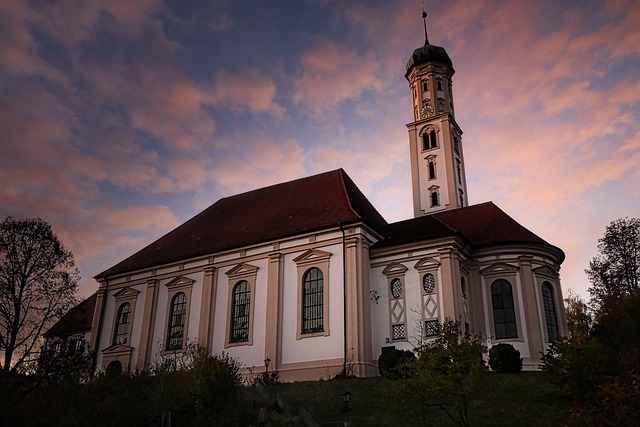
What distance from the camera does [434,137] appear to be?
39.6 meters

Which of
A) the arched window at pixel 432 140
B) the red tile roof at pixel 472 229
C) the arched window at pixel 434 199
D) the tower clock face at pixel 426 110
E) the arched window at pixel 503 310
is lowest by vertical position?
the arched window at pixel 503 310

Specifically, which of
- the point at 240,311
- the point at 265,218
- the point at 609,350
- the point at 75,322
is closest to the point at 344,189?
the point at 265,218

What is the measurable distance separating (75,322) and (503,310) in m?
28.0

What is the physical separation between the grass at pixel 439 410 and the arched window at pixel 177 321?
12007 millimetres

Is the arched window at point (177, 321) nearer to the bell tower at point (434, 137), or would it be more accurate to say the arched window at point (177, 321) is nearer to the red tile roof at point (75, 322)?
the red tile roof at point (75, 322)

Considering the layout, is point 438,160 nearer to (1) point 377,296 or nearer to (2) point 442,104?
(2) point 442,104

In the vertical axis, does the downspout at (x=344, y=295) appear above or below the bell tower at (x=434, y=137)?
below

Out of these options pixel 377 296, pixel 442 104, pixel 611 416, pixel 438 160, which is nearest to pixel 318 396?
pixel 377 296

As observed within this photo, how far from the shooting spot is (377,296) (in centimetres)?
2811

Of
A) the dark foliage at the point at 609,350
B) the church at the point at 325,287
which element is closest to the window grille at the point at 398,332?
the church at the point at 325,287

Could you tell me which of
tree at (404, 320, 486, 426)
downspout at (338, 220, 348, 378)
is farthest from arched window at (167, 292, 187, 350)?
tree at (404, 320, 486, 426)

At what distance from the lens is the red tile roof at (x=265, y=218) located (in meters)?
30.3

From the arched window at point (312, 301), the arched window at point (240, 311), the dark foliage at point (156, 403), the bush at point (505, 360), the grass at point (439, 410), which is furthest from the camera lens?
the arched window at point (240, 311)

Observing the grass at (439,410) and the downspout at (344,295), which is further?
the downspout at (344,295)
